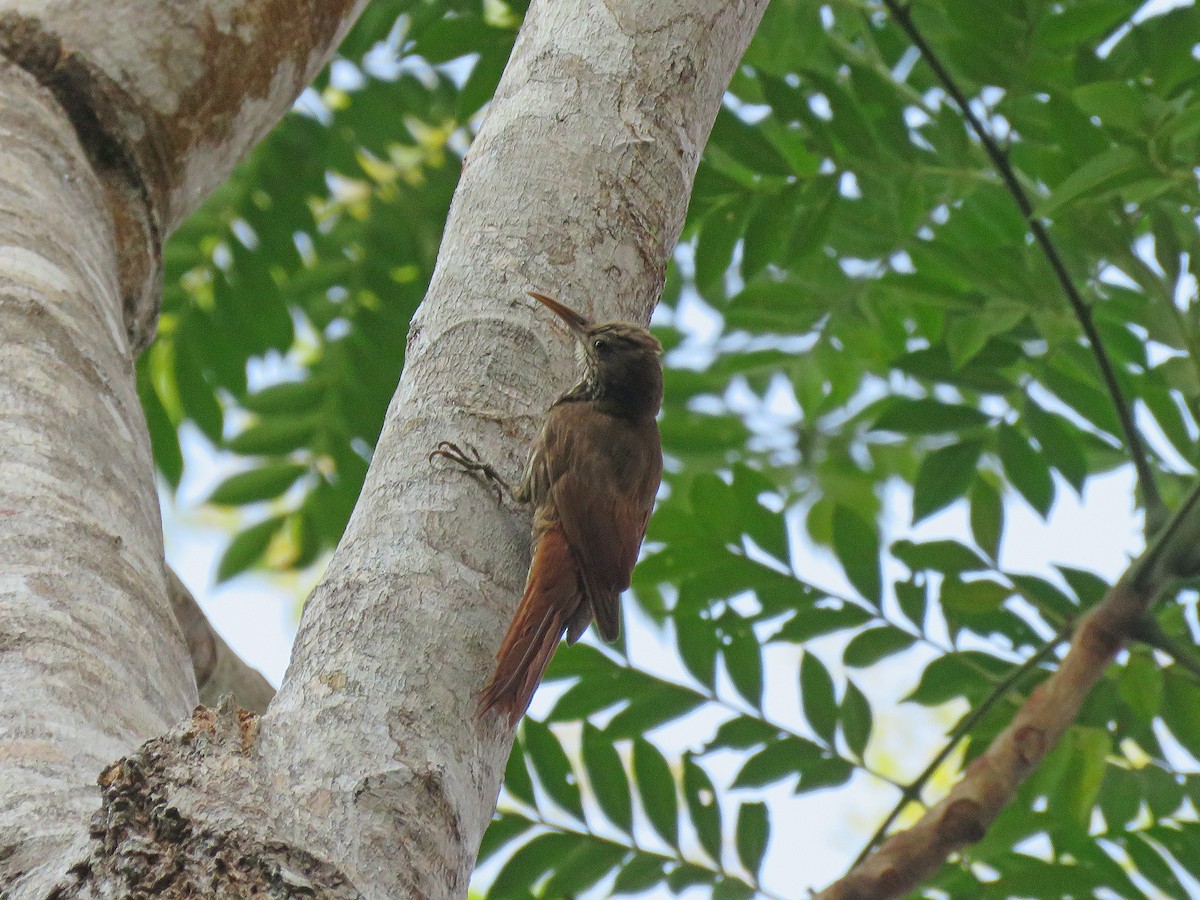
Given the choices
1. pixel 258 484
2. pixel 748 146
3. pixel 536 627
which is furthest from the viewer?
pixel 258 484

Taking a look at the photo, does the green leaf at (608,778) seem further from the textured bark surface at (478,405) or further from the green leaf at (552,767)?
the textured bark surface at (478,405)

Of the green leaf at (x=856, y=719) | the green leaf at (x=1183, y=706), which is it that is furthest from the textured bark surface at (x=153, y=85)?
the green leaf at (x=1183, y=706)

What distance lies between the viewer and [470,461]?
76.6 inches

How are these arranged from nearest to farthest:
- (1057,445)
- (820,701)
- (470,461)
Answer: (470,461), (820,701), (1057,445)

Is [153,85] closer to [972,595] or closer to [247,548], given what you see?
[247,548]

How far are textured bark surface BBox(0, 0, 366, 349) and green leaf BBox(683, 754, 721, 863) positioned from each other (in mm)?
1692

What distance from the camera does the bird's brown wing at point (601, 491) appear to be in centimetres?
257

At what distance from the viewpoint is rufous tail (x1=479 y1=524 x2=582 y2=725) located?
1.76 metres

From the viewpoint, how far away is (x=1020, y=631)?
3.49 meters

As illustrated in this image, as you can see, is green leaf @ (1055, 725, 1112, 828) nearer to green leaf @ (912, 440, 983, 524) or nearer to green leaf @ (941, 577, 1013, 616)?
green leaf @ (941, 577, 1013, 616)

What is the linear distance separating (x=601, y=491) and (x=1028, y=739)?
981 millimetres

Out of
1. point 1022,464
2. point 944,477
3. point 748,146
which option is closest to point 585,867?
point 944,477

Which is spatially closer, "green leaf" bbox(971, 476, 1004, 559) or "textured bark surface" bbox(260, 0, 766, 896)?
"textured bark surface" bbox(260, 0, 766, 896)

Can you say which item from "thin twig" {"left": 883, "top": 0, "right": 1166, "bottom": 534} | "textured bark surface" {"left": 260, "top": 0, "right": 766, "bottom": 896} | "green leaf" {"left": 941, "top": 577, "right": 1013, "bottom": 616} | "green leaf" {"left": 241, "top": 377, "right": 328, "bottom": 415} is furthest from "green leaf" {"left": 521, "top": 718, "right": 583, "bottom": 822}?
"green leaf" {"left": 241, "top": 377, "right": 328, "bottom": 415}
